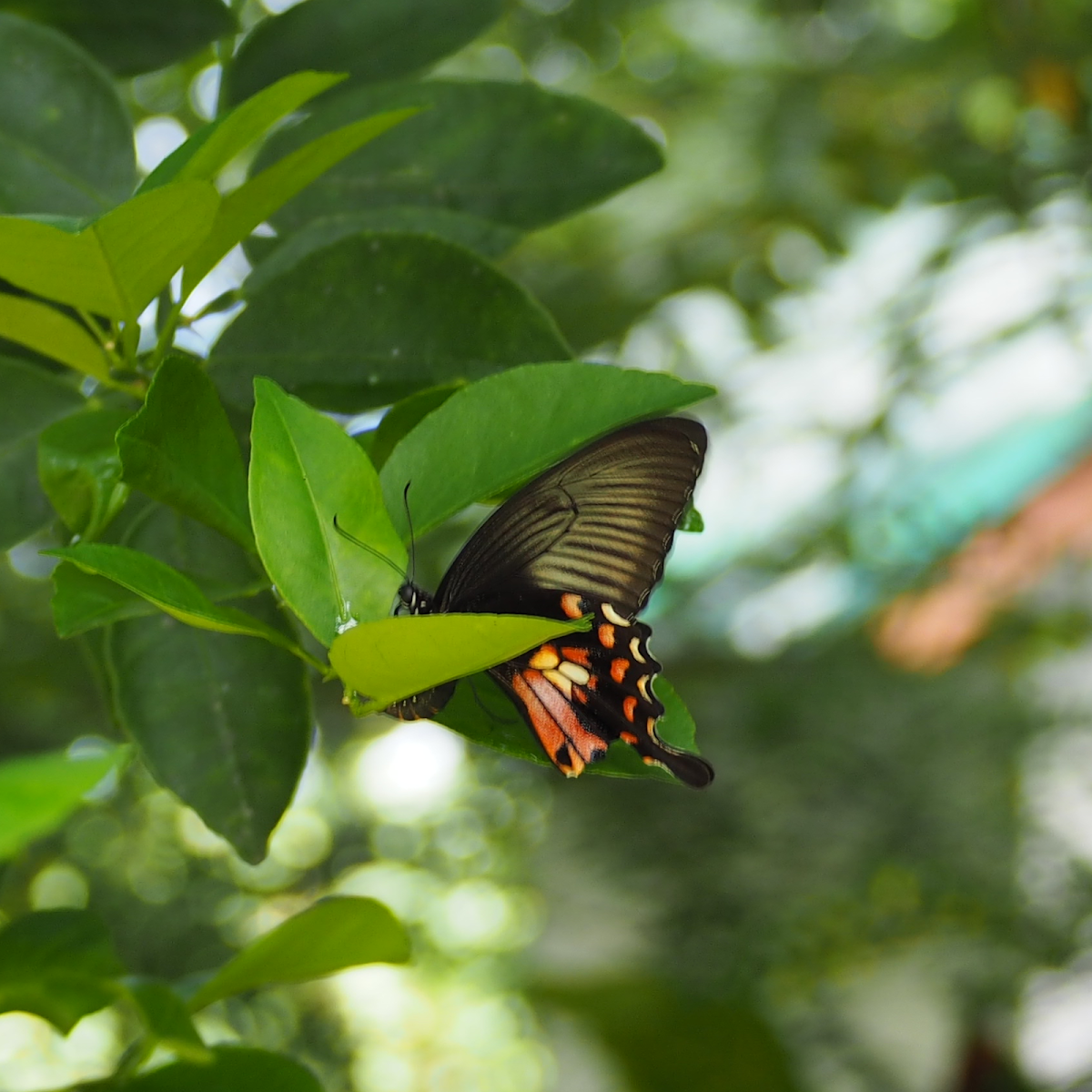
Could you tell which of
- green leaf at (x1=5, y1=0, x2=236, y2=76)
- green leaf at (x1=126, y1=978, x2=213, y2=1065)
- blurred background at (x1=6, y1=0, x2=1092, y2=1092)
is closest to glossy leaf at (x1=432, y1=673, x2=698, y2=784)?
green leaf at (x1=126, y1=978, x2=213, y2=1065)

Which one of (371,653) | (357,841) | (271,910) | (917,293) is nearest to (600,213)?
(917,293)

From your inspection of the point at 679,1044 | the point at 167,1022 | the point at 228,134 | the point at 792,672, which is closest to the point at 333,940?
the point at 167,1022

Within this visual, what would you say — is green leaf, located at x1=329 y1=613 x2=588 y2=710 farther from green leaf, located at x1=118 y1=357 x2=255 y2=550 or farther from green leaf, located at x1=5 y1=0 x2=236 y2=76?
green leaf, located at x1=5 y1=0 x2=236 y2=76

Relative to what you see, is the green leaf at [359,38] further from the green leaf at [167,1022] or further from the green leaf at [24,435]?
the green leaf at [167,1022]

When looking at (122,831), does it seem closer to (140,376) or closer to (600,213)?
(600,213)

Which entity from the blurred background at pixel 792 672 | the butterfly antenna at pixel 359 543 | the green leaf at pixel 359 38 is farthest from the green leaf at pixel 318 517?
the blurred background at pixel 792 672

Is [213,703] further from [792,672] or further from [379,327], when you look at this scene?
[792,672]
